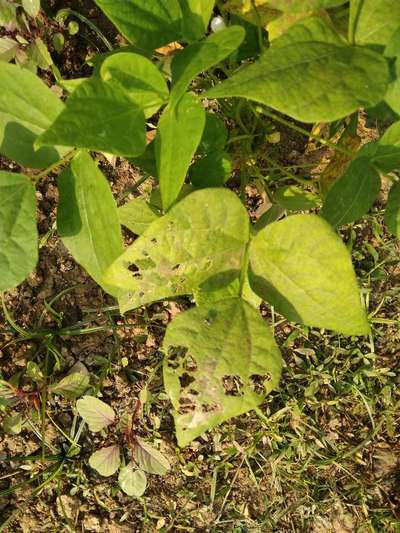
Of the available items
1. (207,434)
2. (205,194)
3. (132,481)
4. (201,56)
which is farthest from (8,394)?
(201,56)

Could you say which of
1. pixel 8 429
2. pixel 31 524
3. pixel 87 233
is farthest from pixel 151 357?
pixel 87 233

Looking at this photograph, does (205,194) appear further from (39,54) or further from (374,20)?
(39,54)

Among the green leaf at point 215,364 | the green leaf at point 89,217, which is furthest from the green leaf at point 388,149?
the green leaf at point 89,217

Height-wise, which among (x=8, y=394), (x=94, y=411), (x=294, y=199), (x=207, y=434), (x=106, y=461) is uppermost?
(x=294, y=199)

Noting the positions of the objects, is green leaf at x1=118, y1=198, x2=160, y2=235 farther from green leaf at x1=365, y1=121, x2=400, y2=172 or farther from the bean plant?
green leaf at x1=365, y1=121, x2=400, y2=172

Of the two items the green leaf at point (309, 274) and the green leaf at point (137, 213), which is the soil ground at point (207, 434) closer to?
the green leaf at point (137, 213)

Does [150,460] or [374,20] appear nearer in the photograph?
[374,20]
